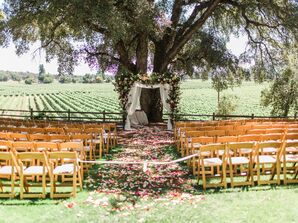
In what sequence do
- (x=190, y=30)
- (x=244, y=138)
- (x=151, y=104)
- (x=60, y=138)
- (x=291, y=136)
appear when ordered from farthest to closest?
(x=151, y=104) → (x=190, y=30) → (x=60, y=138) → (x=291, y=136) → (x=244, y=138)

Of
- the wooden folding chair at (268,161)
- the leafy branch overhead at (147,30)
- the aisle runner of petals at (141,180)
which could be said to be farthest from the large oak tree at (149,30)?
the wooden folding chair at (268,161)

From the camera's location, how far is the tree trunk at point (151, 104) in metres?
21.9

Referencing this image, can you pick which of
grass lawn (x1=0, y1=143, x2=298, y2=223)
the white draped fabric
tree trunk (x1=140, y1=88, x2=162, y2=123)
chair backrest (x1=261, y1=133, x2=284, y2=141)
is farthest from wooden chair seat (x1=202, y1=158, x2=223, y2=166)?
tree trunk (x1=140, y1=88, x2=162, y2=123)

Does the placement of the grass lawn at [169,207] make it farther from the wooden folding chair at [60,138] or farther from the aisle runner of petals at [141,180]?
the wooden folding chair at [60,138]

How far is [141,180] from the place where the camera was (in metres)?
8.66

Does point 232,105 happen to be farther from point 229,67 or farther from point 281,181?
point 281,181

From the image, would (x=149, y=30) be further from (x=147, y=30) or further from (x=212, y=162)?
(x=212, y=162)

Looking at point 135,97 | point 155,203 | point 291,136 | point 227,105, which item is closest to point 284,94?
point 227,105

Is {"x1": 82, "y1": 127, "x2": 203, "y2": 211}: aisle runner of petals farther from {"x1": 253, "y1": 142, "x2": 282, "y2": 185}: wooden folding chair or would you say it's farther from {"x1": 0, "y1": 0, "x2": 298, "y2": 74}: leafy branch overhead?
{"x1": 0, "y1": 0, "x2": 298, "y2": 74}: leafy branch overhead

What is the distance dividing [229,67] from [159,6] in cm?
833

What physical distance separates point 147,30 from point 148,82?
275 cm

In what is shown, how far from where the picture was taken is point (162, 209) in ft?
21.9

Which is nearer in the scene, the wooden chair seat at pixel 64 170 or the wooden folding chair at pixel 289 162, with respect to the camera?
the wooden chair seat at pixel 64 170

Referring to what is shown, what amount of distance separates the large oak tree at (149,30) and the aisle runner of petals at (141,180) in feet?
21.6
